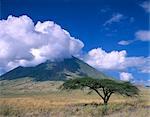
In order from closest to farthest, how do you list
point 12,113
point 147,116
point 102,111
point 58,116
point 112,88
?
point 147,116, point 58,116, point 12,113, point 102,111, point 112,88

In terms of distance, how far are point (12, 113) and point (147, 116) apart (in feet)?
33.0

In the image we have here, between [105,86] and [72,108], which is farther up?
[105,86]

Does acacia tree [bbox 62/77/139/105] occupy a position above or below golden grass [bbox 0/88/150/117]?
above

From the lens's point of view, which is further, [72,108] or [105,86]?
[105,86]

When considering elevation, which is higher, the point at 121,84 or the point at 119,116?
the point at 121,84

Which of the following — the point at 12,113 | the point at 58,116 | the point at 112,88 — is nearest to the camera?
the point at 58,116

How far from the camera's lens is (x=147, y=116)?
71.5 feet

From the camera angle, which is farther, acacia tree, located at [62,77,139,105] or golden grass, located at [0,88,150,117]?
acacia tree, located at [62,77,139,105]

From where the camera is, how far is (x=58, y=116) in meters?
24.9

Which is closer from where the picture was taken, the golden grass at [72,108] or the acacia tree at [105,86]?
A: the golden grass at [72,108]

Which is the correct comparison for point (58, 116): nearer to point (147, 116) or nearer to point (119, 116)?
point (119, 116)

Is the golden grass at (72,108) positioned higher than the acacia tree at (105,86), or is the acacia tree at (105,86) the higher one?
the acacia tree at (105,86)

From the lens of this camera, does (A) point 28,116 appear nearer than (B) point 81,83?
Yes

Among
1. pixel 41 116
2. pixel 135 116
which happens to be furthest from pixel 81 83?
pixel 135 116
